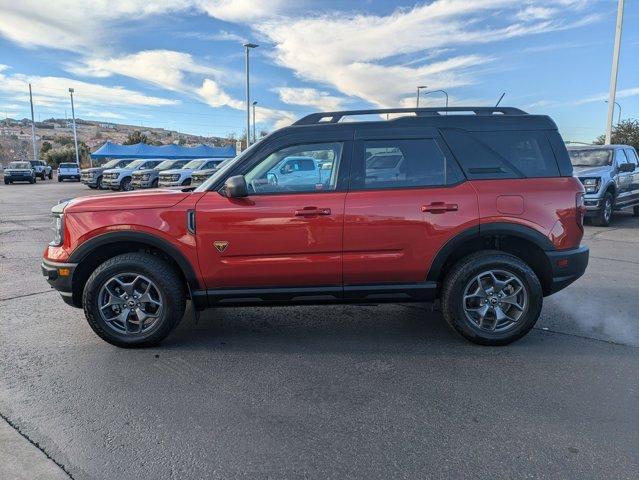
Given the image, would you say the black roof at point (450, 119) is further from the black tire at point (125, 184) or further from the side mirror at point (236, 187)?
the black tire at point (125, 184)

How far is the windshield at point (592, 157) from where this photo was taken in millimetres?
12156

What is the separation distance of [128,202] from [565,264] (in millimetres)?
3852

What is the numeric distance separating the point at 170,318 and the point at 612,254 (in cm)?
764

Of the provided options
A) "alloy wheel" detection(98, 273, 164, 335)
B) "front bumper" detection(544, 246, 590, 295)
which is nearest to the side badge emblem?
"alloy wheel" detection(98, 273, 164, 335)

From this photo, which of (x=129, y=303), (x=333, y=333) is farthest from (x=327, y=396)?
(x=129, y=303)

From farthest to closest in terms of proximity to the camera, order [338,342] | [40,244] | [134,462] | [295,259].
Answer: [40,244] < [338,342] < [295,259] < [134,462]

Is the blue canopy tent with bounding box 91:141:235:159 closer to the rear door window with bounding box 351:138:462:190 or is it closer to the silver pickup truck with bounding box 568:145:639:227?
the silver pickup truck with bounding box 568:145:639:227

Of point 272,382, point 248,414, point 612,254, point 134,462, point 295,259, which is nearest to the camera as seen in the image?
point 134,462

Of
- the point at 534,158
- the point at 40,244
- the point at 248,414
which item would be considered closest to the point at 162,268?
the point at 248,414

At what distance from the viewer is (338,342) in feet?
14.0

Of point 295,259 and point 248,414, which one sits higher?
point 295,259

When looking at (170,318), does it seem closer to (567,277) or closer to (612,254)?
(567,277)

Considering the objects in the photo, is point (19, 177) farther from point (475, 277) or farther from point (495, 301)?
point (495, 301)

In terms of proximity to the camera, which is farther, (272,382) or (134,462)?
(272,382)
